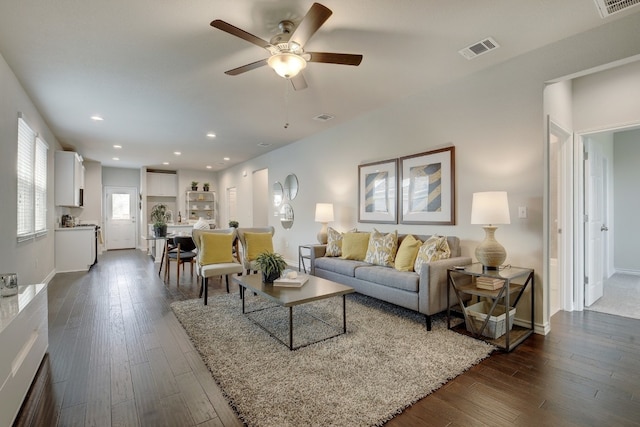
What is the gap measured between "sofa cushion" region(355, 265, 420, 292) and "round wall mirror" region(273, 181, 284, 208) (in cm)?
375

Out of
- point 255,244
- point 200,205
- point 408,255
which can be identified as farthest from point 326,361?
point 200,205

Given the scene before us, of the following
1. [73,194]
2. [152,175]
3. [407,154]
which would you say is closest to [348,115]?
[407,154]

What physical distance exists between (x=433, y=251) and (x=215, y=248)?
2.86 m

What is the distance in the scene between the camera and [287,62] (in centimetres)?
Result: 236

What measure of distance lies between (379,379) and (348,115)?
3812mm

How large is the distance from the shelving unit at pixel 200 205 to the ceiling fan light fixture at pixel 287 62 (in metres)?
8.84

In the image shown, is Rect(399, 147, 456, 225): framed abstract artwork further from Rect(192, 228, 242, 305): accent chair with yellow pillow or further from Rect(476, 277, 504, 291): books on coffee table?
Rect(192, 228, 242, 305): accent chair with yellow pillow

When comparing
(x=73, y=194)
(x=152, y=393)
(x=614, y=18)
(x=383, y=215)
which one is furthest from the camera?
(x=73, y=194)

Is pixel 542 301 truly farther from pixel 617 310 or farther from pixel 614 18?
pixel 614 18

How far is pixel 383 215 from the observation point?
440cm

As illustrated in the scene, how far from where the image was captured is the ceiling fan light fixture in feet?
7.63

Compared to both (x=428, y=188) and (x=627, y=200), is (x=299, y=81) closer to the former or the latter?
(x=428, y=188)

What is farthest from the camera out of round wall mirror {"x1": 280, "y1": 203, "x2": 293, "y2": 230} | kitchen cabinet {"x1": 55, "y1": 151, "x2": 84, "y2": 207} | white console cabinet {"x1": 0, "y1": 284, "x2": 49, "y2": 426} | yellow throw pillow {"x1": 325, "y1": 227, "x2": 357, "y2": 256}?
round wall mirror {"x1": 280, "y1": 203, "x2": 293, "y2": 230}

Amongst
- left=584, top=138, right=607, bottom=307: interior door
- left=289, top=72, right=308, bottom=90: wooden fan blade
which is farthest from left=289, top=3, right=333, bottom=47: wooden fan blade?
left=584, top=138, right=607, bottom=307: interior door
